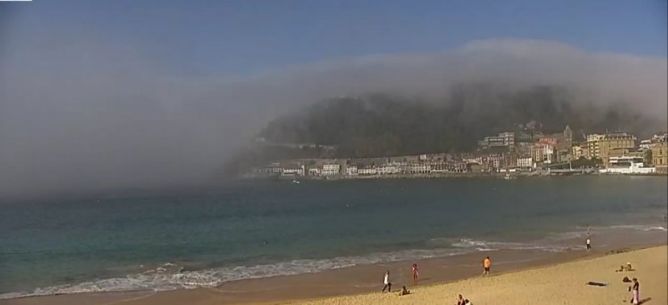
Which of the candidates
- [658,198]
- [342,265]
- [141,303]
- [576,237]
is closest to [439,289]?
[342,265]

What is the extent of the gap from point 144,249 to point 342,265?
17.5ft

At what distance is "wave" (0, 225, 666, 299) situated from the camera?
25.0 feet

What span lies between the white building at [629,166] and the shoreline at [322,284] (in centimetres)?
361

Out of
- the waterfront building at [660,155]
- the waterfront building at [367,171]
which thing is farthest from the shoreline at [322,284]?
the waterfront building at [367,171]

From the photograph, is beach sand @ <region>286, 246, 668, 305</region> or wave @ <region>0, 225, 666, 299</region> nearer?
beach sand @ <region>286, 246, 668, 305</region>

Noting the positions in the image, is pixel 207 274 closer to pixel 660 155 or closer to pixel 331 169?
pixel 660 155

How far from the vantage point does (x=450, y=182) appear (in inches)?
706

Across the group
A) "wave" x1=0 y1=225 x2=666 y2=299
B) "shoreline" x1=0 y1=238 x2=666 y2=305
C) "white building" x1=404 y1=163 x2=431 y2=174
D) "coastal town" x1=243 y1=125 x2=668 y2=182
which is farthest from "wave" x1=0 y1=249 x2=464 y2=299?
"white building" x1=404 y1=163 x2=431 y2=174

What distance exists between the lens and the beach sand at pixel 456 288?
236 inches

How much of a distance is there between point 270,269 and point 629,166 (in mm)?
7867

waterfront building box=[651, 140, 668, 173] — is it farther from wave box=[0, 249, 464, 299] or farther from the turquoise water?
wave box=[0, 249, 464, 299]

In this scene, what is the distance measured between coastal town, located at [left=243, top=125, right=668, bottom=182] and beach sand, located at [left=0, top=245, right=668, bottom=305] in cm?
436

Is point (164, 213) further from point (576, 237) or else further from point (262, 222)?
point (576, 237)

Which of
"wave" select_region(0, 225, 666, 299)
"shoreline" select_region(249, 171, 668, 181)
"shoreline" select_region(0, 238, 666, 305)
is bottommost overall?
"wave" select_region(0, 225, 666, 299)
